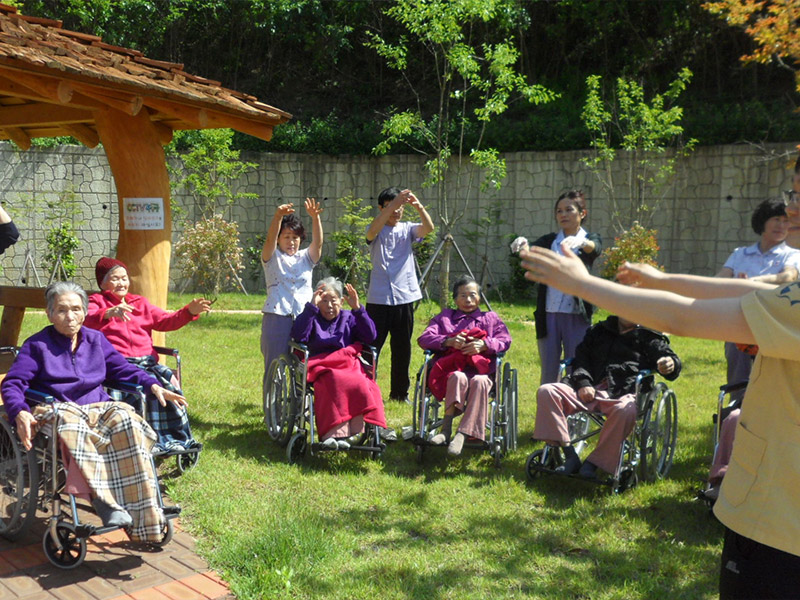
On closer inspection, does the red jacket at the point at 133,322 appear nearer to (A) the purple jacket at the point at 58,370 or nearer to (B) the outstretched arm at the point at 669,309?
(A) the purple jacket at the point at 58,370

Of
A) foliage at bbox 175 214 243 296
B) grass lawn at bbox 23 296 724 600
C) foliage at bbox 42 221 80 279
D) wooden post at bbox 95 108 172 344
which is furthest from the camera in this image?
foliage at bbox 42 221 80 279

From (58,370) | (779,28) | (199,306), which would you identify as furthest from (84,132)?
(779,28)

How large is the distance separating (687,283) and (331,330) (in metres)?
3.49

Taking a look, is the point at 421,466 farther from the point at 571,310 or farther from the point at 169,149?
the point at 169,149

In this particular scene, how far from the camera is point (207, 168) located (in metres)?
13.2

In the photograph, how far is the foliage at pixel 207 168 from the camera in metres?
12.7

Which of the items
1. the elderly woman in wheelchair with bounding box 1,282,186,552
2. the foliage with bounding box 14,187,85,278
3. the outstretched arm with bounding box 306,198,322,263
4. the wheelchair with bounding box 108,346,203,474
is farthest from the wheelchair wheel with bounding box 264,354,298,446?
the foliage with bounding box 14,187,85,278

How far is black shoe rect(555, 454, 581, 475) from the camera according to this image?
14.6ft

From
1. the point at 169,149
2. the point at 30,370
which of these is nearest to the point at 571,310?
the point at 30,370

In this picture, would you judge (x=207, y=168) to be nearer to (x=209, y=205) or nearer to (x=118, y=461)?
(x=209, y=205)

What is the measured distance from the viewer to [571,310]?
5.36 metres

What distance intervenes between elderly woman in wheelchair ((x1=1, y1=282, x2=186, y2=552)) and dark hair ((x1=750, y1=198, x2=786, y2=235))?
3725 millimetres

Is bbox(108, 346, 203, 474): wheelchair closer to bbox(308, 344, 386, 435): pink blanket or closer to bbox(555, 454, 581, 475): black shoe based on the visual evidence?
bbox(308, 344, 386, 435): pink blanket

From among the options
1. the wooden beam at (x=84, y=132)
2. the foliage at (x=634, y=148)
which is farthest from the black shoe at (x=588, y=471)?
the foliage at (x=634, y=148)
